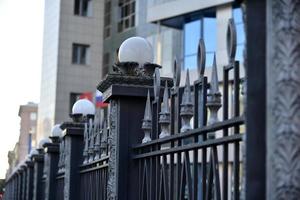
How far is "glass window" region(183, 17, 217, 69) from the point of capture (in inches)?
1113

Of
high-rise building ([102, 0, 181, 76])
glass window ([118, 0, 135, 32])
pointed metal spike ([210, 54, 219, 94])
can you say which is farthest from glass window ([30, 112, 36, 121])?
pointed metal spike ([210, 54, 219, 94])

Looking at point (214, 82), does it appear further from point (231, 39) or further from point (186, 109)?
point (186, 109)

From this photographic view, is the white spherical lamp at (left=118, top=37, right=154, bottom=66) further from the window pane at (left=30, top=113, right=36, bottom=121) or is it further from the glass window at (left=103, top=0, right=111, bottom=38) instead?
the window pane at (left=30, top=113, right=36, bottom=121)

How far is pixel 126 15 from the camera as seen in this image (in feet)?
116

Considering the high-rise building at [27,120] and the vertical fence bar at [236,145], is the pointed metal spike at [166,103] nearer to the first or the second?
the vertical fence bar at [236,145]

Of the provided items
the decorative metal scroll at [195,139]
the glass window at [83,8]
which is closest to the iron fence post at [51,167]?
the decorative metal scroll at [195,139]

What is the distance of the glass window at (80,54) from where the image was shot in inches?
1340

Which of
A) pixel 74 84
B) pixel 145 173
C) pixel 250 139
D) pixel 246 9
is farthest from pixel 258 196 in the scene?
pixel 74 84

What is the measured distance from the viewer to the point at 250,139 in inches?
72.8

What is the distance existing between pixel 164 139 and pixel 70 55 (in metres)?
30.8

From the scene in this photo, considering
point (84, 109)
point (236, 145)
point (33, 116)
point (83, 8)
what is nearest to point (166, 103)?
point (236, 145)

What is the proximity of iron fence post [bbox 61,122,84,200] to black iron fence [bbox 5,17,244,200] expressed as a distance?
12 mm

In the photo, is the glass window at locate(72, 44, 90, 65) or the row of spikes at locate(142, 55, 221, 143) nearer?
the row of spikes at locate(142, 55, 221, 143)

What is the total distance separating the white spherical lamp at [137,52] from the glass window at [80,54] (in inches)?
1173
